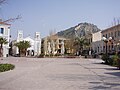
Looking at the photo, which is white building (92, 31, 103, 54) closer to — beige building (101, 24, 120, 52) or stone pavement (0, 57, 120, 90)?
beige building (101, 24, 120, 52)

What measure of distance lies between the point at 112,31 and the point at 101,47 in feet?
45.9

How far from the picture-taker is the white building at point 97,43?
271ft

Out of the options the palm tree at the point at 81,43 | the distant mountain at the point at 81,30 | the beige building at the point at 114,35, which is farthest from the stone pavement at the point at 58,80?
the distant mountain at the point at 81,30

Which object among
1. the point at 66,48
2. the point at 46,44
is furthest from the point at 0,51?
the point at 66,48

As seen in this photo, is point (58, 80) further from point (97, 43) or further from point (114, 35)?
point (97, 43)

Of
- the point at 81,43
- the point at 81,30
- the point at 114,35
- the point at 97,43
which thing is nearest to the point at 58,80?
the point at 114,35

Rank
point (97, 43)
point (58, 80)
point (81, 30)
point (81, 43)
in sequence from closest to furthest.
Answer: point (58, 80) → point (97, 43) → point (81, 43) → point (81, 30)

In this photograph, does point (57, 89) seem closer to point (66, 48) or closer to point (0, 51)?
point (0, 51)

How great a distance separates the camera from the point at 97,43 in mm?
A: 85875

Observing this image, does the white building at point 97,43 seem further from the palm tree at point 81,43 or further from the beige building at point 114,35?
the beige building at point 114,35

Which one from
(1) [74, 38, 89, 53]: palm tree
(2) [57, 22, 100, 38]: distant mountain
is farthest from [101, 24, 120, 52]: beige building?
(2) [57, 22, 100, 38]: distant mountain

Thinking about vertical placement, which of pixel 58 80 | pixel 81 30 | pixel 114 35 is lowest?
pixel 58 80

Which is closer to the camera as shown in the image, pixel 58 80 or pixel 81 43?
pixel 58 80

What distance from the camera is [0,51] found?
231 ft
